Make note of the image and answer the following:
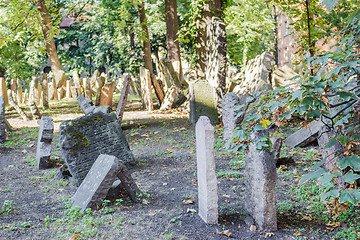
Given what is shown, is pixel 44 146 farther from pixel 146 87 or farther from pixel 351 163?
pixel 146 87

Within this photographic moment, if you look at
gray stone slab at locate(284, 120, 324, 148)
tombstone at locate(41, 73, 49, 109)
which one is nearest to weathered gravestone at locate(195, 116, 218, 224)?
gray stone slab at locate(284, 120, 324, 148)

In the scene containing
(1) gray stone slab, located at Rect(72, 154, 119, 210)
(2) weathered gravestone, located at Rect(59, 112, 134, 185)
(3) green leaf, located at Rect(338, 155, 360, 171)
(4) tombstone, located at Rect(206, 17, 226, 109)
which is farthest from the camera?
(4) tombstone, located at Rect(206, 17, 226, 109)

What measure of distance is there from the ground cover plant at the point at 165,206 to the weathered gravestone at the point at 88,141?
389 mm

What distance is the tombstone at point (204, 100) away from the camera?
1011cm

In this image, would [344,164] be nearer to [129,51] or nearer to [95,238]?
[95,238]

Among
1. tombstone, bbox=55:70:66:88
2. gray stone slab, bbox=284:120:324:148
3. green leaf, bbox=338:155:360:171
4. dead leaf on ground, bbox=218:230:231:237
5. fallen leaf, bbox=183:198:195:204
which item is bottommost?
dead leaf on ground, bbox=218:230:231:237

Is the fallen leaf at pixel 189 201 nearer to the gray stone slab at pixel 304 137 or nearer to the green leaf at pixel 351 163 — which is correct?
the green leaf at pixel 351 163

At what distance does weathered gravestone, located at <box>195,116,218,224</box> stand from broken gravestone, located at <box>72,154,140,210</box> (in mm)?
1207

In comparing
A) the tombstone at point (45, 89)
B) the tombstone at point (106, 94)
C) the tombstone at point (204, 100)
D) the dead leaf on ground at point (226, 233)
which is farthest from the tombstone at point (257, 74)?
the tombstone at point (45, 89)

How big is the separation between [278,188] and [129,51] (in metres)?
24.8

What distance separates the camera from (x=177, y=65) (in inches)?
672

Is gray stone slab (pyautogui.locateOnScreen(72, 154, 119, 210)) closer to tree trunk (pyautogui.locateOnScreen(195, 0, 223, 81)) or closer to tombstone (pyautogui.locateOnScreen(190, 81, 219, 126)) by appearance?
tombstone (pyautogui.locateOnScreen(190, 81, 219, 126))

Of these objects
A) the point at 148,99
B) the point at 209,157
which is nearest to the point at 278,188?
the point at 209,157

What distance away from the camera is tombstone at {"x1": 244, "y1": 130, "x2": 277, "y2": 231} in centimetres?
382
